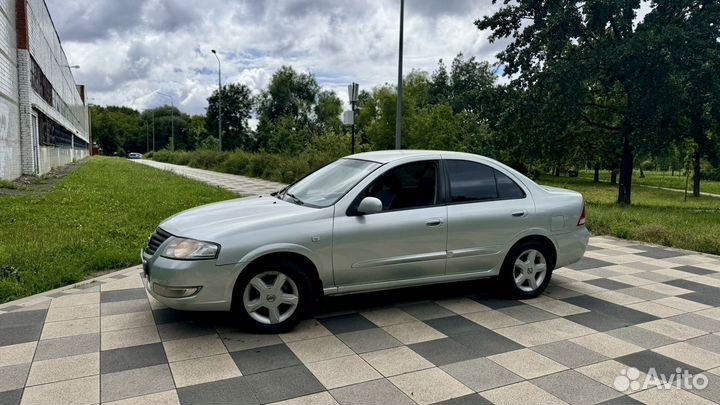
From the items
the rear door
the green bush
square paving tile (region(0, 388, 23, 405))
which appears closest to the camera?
square paving tile (region(0, 388, 23, 405))

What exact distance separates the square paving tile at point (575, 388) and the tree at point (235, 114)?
72.0 meters

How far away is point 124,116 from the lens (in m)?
122

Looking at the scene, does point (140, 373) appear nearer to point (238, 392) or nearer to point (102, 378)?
point (102, 378)

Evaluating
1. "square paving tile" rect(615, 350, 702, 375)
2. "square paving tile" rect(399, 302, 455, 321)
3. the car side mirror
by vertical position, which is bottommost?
"square paving tile" rect(615, 350, 702, 375)

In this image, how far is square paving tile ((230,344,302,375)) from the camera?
3697mm

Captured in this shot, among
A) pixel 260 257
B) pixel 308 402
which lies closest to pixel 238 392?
pixel 308 402

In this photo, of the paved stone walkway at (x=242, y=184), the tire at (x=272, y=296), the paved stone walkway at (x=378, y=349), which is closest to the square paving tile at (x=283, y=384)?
the paved stone walkway at (x=378, y=349)

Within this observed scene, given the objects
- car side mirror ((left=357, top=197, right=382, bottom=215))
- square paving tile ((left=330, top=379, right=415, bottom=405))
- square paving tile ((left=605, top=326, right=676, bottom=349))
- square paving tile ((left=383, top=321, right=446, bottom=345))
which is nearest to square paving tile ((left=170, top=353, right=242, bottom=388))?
square paving tile ((left=330, top=379, right=415, bottom=405))

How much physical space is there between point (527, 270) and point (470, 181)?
114 centimetres

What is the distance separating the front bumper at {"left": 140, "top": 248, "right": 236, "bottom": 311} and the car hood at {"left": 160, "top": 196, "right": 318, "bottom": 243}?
0.78 feet

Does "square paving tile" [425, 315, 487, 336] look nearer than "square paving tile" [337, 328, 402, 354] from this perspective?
No

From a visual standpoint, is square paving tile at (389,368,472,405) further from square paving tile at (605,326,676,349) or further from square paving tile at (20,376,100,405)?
square paving tile at (20,376,100,405)

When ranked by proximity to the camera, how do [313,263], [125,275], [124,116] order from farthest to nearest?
[124,116] < [125,275] < [313,263]

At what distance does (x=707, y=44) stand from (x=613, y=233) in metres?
10.5
